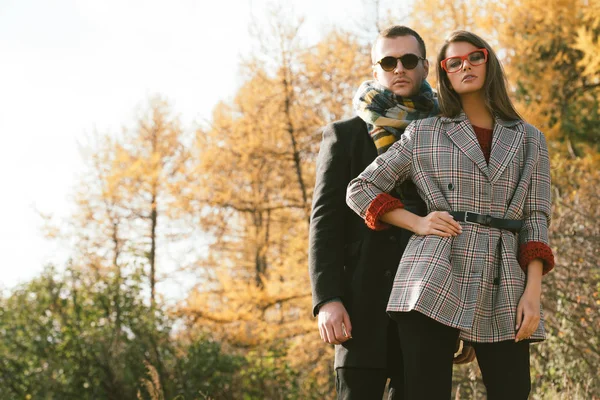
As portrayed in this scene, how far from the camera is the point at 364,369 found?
2.30 metres

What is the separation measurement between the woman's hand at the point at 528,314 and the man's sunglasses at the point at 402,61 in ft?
2.89

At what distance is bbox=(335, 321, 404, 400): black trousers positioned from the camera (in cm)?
230

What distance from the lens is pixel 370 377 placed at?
90.7 inches

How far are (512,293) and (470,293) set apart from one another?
112mm

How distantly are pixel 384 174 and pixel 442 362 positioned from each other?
1.80 ft

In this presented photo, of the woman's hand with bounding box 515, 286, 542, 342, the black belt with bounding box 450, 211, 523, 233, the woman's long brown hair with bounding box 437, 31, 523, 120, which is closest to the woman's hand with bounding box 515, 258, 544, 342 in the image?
the woman's hand with bounding box 515, 286, 542, 342

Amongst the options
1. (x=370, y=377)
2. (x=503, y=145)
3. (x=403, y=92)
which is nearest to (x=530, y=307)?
(x=503, y=145)

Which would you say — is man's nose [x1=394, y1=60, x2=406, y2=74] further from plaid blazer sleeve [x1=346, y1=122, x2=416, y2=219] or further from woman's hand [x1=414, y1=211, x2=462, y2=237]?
woman's hand [x1=414, y1=211, x2=462, y2=237]

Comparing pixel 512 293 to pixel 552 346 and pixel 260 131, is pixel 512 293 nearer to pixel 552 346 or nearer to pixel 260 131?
pixel 552 346

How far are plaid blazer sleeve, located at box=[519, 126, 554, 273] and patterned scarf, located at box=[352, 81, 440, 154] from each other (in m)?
0.37

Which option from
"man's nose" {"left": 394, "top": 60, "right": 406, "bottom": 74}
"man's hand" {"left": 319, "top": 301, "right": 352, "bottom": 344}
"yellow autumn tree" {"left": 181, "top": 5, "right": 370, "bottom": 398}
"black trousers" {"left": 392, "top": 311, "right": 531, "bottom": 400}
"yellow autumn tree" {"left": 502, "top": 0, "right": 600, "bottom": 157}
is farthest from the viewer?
"yellow autumn tree" {"left": 502, "top": 0, "right": 600, "bottom": 157}

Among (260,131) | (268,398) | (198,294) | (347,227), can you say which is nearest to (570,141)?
(260,131)

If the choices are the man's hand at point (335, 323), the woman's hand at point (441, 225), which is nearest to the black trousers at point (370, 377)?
the man's hand at point (335, 323)

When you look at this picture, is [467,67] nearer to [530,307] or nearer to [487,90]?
[487,90]
